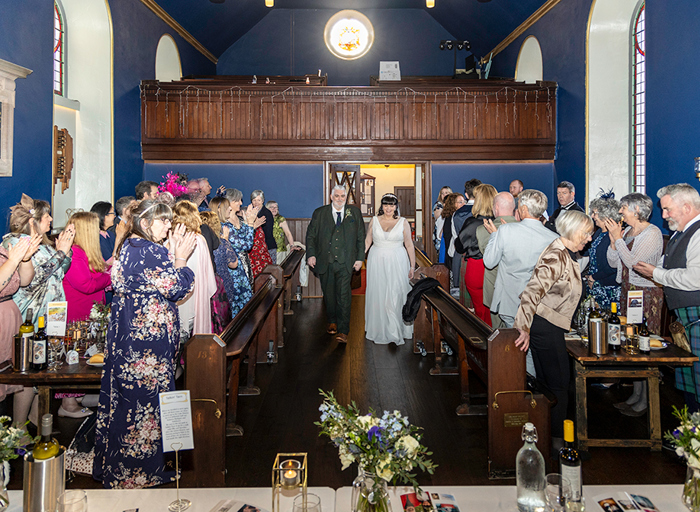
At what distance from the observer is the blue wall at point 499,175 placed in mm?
9477

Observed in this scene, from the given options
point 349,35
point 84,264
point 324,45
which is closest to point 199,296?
point 84,264

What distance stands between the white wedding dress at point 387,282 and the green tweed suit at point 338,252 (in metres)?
0.30

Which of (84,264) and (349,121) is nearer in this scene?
(84,264)

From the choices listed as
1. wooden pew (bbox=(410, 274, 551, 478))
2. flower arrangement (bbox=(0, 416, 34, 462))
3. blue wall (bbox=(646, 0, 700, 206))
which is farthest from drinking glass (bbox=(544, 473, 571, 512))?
blue wall (bbox=(646, 0, 700, 206))

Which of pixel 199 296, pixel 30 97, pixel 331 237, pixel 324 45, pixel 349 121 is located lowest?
pixel 199 296

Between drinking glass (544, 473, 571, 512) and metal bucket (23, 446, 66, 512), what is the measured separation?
60.4 inches

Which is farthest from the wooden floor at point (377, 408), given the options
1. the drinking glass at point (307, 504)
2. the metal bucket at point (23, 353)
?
the drinking glass at point (307, 504)

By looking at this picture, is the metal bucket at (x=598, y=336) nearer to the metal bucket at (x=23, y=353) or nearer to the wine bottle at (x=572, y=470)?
the wine bottle at (x=572, y=470)

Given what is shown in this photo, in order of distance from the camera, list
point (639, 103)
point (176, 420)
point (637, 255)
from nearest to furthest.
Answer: point (176, 420)
point (637, 255)
point (639, 103)

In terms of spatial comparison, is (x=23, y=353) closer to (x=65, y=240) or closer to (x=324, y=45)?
(x=65, y=240)

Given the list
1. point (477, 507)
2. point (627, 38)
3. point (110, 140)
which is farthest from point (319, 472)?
point (627, 38)

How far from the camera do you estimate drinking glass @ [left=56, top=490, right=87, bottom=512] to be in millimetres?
1486

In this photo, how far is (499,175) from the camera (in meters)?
9.62

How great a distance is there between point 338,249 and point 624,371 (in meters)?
3.60
